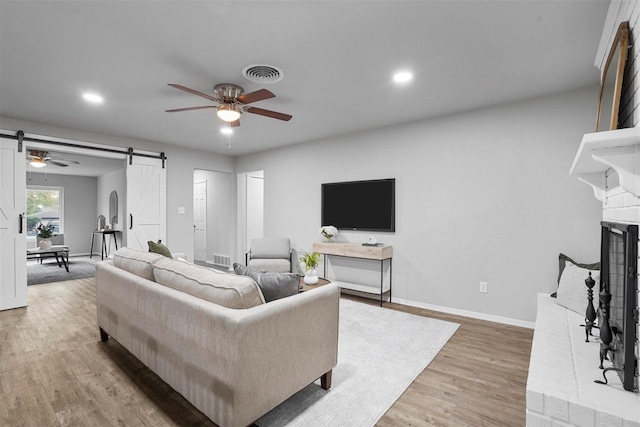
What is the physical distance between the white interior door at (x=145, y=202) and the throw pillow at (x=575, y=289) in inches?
217

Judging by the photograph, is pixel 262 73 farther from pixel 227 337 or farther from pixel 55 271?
pixel 55 271

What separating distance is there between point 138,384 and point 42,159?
6.09 m

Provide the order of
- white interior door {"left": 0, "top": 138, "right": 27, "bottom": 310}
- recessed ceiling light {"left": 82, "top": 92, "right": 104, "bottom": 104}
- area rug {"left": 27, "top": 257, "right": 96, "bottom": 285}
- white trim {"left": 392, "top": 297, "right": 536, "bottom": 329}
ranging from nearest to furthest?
recessed ceiling light {"left": 82, "top": 92, "right": 104, "bottom": 104}, white trim {"left": 392, "top": 297, "right": 536, "bottom": 329}, white interior door {"left": 0, "top": 138, "right": 27, "bottom": 310}, area rug {"left": 27, "top": 257, "right": 96, "bottom": 285}

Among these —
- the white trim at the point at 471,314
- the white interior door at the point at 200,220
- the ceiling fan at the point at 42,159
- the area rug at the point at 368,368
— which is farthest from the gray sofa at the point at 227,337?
the ceiling fan at the point at 42,159

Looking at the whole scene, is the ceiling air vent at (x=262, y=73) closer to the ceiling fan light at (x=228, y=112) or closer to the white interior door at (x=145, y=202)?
the ceiling fan light at (x=228, y=112)

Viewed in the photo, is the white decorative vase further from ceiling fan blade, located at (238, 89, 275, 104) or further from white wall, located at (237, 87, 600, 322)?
ceiling fan blade, located at (238, 89, 275, 104)

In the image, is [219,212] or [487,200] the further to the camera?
[219,212]

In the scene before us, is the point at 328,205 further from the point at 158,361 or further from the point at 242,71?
the point at 158,361

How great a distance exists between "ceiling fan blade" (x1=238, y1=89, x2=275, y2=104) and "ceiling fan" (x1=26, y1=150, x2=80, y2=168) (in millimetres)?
5308

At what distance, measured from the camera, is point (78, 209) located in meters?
8.95

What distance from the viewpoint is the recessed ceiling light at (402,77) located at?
2738 millimetres

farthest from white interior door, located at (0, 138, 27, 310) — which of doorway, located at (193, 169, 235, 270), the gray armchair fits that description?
the gray armchair

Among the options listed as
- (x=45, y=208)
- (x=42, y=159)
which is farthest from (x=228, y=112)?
(x=45, y=208)

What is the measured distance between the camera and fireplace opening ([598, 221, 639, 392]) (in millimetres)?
1373
